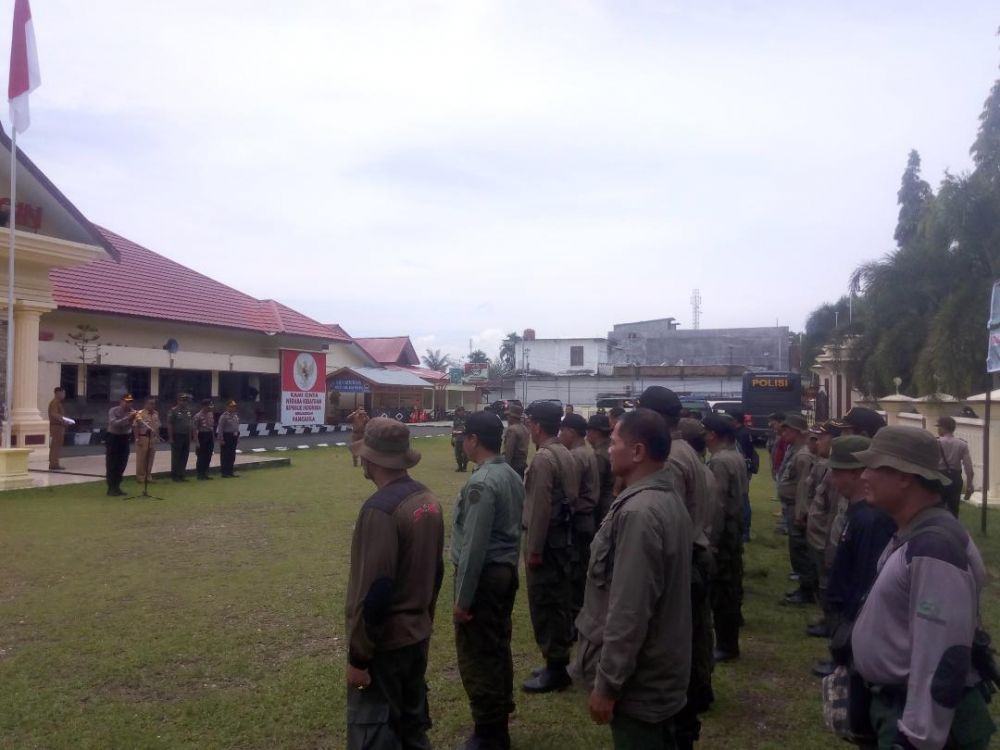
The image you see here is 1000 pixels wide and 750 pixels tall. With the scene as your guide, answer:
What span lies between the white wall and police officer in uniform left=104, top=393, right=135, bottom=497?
4858cm

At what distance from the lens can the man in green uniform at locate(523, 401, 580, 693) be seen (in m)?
5.07

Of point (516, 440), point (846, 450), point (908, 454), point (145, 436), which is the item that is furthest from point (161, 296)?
point (908, 454)

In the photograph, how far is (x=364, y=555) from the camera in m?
3.17

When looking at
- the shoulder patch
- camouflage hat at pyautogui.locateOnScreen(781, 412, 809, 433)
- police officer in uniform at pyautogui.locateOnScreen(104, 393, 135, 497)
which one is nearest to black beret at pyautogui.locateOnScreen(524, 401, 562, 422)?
the shoulder patch

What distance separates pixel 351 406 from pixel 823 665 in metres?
36.8

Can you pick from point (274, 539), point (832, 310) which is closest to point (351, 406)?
point (832, 310)

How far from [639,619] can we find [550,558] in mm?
2445

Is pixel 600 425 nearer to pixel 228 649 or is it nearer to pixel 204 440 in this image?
pixel 228 649

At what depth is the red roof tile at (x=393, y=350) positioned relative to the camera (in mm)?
57719

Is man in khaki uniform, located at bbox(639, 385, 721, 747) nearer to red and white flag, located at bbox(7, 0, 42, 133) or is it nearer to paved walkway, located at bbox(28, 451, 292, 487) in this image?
paved walkway, located at bbox(28, 451, 292, 487)

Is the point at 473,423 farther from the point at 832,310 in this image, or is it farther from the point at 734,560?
the point at 832,310

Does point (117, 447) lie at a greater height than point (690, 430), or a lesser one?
lesser

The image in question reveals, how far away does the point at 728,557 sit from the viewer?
588cm

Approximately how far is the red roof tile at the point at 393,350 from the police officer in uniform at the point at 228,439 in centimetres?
3922
